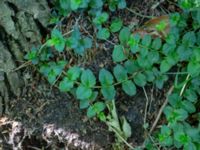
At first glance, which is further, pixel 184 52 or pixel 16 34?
pixel 16 34

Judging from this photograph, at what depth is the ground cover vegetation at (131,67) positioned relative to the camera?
1895mm

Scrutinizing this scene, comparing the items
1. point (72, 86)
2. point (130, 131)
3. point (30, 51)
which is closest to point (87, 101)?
point (72, 86)

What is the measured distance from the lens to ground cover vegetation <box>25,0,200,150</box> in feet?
6.22

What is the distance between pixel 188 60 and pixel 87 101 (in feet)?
1.43

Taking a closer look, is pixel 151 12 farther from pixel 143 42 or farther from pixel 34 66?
pixel 34 66

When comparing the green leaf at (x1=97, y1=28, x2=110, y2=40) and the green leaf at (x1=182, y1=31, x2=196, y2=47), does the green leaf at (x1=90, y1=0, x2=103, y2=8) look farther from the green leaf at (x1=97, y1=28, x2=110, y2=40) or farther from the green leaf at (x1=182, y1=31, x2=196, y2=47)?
the green leaf at (x1=182, y1=31, x2=196, y2=47)

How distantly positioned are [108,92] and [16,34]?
0.47m

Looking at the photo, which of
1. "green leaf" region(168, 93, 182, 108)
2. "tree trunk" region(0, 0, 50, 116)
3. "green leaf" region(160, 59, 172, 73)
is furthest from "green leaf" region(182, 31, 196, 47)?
"tree trunk" region(0, 0, 50, 116)

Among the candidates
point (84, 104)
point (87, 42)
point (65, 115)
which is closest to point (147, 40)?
point (87, 42)

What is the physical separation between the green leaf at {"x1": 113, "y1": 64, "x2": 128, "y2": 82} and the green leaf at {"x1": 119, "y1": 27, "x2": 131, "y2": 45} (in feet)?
0.34

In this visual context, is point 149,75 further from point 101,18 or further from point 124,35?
point 101,18

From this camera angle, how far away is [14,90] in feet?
6.93

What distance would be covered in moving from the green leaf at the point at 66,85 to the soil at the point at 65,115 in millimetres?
94

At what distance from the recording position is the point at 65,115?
2.04 m
